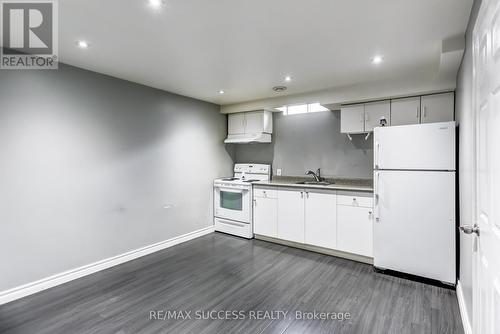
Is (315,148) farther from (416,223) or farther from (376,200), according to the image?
(416,223)

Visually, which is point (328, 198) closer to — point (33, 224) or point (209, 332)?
point (209, 332)

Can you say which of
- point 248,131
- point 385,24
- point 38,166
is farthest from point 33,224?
point 385,24

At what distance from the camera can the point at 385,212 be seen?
9.75 feet

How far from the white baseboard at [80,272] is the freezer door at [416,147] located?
3.17m

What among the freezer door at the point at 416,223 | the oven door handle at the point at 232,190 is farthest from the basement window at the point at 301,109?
the freezer door at the point at 416,223

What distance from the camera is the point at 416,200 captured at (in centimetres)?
277

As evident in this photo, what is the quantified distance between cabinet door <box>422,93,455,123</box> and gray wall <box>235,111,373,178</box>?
79cm

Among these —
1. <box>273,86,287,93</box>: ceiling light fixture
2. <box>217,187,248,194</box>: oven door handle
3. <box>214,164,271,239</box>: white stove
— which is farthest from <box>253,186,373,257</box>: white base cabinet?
<box>273,86,287,93</box>: ceiling light fixture

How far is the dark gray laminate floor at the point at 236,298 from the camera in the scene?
6.79ft

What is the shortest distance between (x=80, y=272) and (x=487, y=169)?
12.1 ft

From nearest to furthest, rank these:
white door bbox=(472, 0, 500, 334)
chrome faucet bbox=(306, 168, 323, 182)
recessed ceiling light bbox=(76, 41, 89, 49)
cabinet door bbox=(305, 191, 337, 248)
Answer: white door bbox=(472, 0, 500, 334) → recessed ceiling light bbox=(76, 41, 89, 49) → cabinet door bbox=(305, 191, 337, 248) → chrome faucet bbox=(306, 168, 323, 182)

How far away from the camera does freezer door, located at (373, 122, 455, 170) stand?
8.62 ft

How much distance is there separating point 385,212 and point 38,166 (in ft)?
12.5

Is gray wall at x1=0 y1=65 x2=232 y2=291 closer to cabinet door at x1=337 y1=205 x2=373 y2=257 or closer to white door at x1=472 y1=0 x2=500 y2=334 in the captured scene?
cabinet door at x1=337 y1=205 x2=373 y2=257
